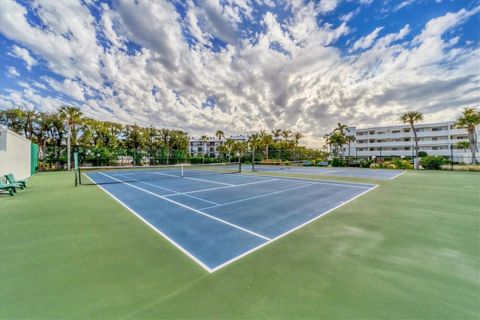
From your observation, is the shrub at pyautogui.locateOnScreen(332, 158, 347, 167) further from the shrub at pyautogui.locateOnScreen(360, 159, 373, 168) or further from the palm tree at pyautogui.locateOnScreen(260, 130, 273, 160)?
the palm tree at pyautogui.locateOnScreen(260, 130, 273, 160)

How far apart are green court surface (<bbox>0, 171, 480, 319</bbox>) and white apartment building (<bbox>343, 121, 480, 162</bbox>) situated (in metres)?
64.1

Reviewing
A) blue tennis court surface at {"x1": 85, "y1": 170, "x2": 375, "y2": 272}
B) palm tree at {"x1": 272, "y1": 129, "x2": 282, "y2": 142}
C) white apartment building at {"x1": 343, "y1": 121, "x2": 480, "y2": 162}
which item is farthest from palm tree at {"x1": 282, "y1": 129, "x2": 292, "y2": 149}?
blue tennis court surface at {"x1": 85, "y1": 170, "x2": 375, "y2": 272}

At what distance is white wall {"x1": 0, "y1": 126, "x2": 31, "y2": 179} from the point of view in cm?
1185

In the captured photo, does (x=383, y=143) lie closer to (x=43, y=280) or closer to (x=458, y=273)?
(x=458, y=273)

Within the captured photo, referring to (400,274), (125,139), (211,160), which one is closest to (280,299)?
(400,274)

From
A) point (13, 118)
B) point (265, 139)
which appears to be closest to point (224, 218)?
point (13, 118)

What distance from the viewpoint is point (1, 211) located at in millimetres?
6738

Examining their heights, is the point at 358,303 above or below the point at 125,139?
below

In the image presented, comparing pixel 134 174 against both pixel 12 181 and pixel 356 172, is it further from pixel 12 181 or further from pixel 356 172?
pixel 356 172

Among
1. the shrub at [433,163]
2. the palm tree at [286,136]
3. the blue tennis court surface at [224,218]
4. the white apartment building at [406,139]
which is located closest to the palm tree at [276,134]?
the palm tree at [286,136]

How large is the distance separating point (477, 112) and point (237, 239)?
142 ft

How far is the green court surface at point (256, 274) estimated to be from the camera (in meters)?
2.34

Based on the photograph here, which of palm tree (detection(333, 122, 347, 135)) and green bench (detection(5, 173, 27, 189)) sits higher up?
palm tree (detection(333, 122, 347, 135))

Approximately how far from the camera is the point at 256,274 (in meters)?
3.05
